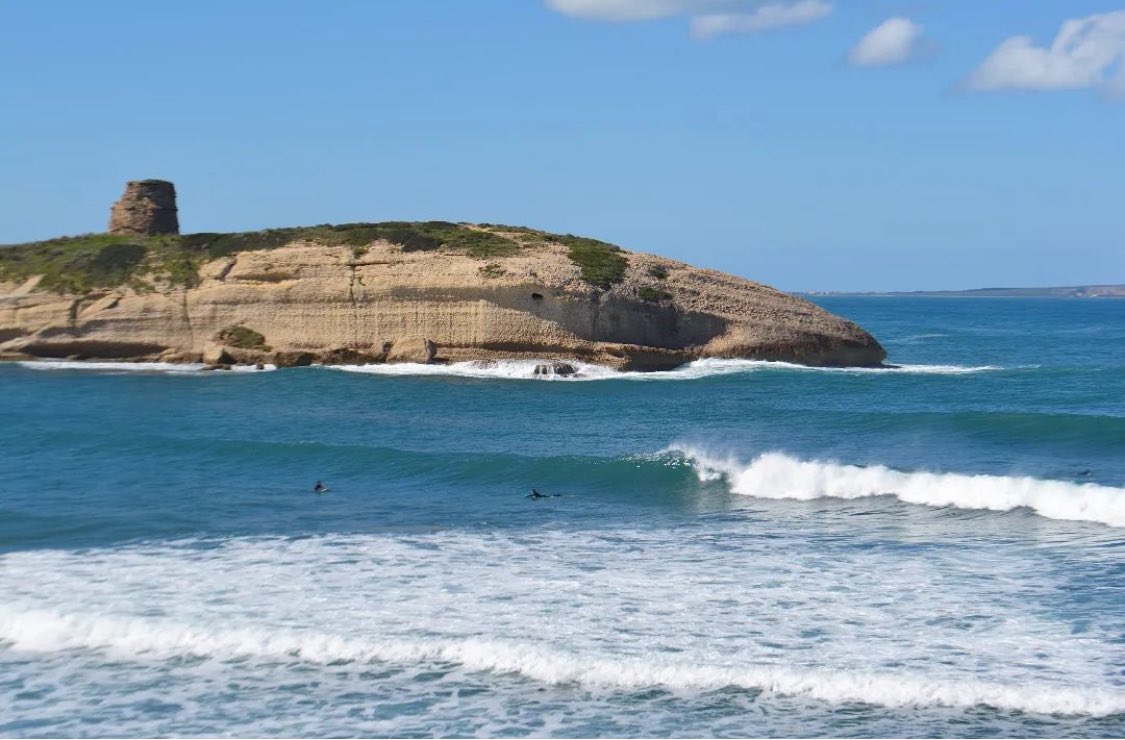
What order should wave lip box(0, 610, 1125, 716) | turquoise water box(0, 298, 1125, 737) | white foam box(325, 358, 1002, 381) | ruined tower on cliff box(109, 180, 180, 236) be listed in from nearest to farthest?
wave lip box(0, 610, 1125, 716) → turquoise water box(0, 298, 1125, 737) → white foam box(325, 358, 1002, 381) → ruined tower on cliff box(109, 180, 180, 236)

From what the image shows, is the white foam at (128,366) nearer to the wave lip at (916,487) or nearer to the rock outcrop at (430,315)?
the rock outcrop at (430,315)

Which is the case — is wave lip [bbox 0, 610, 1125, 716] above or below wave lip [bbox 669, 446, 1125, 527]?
below

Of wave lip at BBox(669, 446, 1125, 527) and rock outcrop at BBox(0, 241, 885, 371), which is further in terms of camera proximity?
rock outcrop at BBox(0, 241, 885, 371)

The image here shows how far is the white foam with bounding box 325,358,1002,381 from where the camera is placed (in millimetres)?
38656

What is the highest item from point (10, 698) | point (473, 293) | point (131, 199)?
point (131, 199)

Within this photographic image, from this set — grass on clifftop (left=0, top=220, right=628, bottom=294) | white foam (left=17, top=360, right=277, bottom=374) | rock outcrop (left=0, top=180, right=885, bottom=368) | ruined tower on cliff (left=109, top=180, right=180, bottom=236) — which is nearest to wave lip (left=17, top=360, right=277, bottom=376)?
white foam (left=17, top=360, right=277, bottom=374)

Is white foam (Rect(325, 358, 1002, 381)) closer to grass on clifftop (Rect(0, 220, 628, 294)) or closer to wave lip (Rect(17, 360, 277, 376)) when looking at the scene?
grass on clifftop (Rect(0, 220, 628, 294))

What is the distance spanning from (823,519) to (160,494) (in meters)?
10.1

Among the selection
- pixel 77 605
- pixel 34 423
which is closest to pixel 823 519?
pixel 77 605

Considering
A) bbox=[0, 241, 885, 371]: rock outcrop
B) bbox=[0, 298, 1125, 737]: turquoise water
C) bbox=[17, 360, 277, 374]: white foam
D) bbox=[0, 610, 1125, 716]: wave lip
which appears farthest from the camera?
bbox=[17, 360, 277, 374]: white foam

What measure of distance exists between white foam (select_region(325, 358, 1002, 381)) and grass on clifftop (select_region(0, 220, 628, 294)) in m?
3.59

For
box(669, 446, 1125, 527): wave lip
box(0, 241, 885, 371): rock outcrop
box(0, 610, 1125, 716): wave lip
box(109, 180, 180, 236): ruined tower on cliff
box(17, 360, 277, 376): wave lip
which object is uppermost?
box(109, 180, 180, 236): ruined tower on cliff

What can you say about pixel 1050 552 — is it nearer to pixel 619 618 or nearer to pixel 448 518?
pixel 619 618

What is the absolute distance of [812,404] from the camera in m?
31.5
